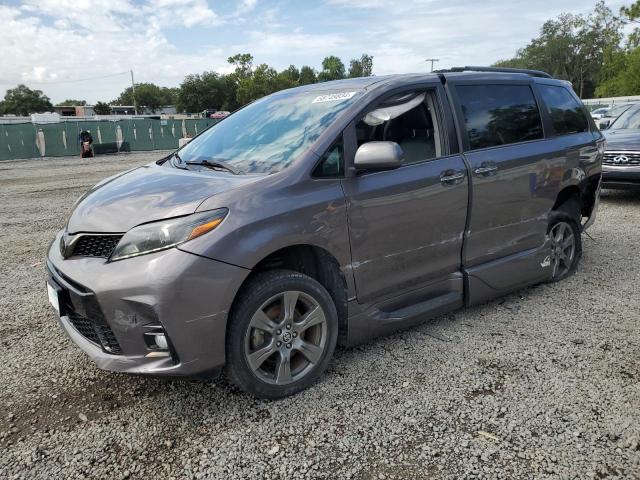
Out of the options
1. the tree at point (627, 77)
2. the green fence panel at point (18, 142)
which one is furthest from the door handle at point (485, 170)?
the tree at point (627, 77)

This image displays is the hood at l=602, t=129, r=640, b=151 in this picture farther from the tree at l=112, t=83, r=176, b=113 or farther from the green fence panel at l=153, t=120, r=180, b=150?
the tree at l=112, t=83, r=176, b=113

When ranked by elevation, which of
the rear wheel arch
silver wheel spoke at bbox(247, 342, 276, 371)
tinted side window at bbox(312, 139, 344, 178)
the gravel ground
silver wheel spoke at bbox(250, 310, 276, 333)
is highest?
tinted side window at bbox(312, 139, 344, 178)

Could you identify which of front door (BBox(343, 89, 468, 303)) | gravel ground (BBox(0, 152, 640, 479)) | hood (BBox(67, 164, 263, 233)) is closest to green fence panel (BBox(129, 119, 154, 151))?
gravel ground (BBox(0, 152, 640, 479))

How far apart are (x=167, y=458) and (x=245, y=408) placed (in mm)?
522

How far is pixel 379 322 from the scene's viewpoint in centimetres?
324

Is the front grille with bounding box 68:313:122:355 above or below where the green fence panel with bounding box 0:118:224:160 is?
below

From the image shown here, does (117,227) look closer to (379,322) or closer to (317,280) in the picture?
(317,280)

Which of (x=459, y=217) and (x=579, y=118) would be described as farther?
(x=579, y=118)

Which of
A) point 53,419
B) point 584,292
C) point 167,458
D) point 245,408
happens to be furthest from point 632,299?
point 53,419

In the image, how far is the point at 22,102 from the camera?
105812 mm

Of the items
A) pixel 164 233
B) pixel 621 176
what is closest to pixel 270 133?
pixel 164 233

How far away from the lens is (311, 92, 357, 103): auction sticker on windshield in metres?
3.33

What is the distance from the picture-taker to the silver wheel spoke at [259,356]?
8.93ft

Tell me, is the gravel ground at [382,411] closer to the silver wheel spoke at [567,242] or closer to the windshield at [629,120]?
the silver wheel spoke at [567,242]
